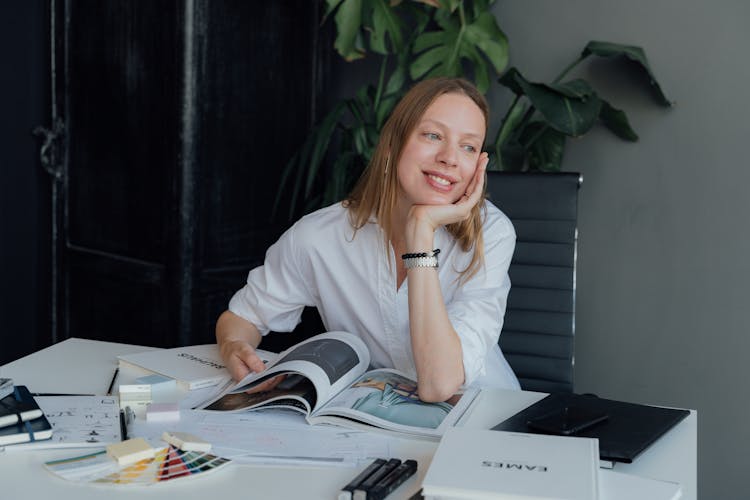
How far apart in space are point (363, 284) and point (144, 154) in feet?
4.36

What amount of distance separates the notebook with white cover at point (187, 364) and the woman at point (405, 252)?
33mm

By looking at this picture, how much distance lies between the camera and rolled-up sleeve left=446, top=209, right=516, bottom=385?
1.47m

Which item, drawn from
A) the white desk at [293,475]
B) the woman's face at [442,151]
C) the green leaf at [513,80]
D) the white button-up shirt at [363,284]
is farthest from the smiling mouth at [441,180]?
the green leaf at [513,80]

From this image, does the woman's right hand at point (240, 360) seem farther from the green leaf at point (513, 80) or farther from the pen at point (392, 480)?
the green leaf at point (513, 80)

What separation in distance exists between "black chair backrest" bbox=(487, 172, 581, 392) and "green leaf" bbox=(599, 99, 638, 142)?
2.43 feet

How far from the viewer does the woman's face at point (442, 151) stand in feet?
5.35

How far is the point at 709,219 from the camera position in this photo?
103 inches

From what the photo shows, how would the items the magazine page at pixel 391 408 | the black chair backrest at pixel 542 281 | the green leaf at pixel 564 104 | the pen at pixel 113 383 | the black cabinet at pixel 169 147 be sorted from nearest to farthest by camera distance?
the magazine page at pixel 391 408, the pen at pixel 113 383, the black chair backrest at pixel 542 281, the green leaf at pixel 564 104, the black cabinet at pixel 169 147

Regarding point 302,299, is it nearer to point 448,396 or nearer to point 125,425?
point 448,396

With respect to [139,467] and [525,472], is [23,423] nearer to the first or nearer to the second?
[139,467]

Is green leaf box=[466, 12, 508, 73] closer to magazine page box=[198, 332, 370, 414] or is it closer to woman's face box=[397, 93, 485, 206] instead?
woman's face box=[397, 93, 485, 206]

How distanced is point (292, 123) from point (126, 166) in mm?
581

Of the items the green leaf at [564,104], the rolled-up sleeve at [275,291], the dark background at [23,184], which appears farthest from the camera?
the dark background at [23,184]

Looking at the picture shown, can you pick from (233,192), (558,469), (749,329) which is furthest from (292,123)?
(558,469)
